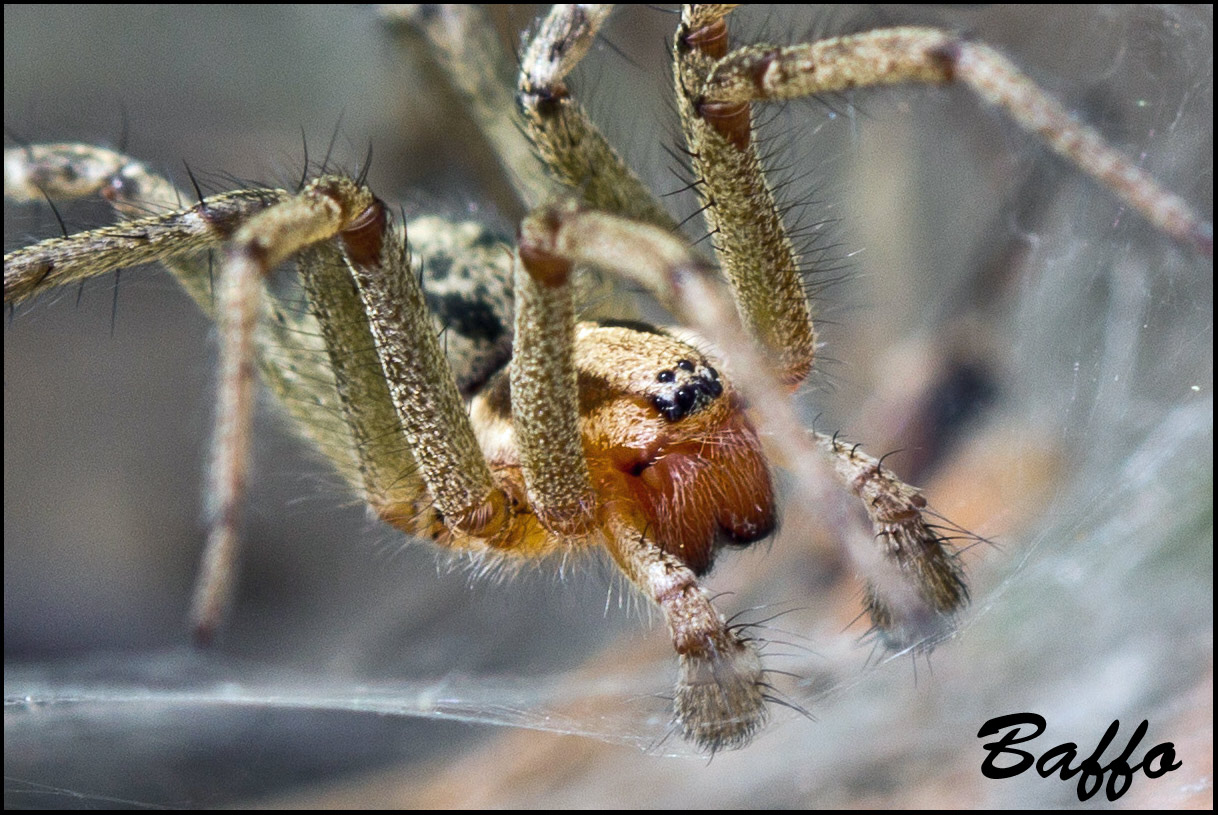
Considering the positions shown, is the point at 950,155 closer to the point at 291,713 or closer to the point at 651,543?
the point at 651,543

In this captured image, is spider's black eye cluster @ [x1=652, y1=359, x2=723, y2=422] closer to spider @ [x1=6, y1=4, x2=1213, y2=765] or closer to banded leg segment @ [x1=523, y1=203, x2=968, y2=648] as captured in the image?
spider @ [x1=6, y1=4, x2=1213, y2=765]

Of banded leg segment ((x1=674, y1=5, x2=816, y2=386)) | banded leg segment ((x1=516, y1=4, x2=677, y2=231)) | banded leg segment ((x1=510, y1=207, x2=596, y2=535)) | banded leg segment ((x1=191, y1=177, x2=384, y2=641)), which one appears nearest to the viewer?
banded leg segment ((x1=191, y1=177, x2=384, y2=641))

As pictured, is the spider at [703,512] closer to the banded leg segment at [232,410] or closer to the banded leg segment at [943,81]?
the banded leg segment at [943,81]

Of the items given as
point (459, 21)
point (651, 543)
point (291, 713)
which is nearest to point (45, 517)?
point (291, 713)

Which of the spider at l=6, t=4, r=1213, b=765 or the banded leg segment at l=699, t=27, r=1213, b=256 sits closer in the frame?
the banded leg segment at l=699, t=27, r=1213, b=256

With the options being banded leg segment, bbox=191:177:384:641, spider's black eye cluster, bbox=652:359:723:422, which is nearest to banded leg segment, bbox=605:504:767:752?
spider's black eye cluster, bbox=652:359:723:422

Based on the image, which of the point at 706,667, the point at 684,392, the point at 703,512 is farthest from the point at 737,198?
the point at 706,667

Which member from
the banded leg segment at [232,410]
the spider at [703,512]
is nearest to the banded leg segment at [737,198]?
the spider at [703,512]
